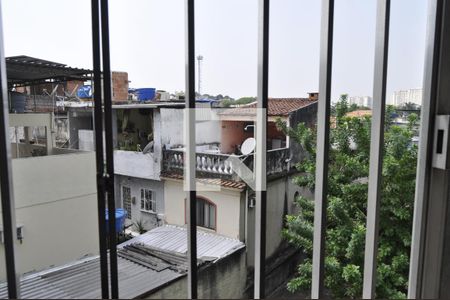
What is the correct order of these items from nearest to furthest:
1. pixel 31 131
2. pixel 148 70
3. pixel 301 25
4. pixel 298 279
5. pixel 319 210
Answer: pixel 319 210, pixel 148 70, pixel 31 131, pixel 301 25, pixel 298 279

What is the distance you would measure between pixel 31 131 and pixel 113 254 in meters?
0.87

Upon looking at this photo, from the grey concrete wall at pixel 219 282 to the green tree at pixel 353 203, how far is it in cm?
46

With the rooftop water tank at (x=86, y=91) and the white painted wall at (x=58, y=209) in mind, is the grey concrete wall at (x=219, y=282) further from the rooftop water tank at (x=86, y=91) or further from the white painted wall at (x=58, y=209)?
the rooftop water tank at (x=86, y=91)

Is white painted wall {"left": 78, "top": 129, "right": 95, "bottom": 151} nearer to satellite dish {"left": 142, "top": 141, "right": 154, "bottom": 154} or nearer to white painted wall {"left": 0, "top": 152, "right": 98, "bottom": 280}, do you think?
white painted wall {"left": 0, "top": 152, "right": 98, "bottom": 280}

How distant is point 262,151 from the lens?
35.3 inches

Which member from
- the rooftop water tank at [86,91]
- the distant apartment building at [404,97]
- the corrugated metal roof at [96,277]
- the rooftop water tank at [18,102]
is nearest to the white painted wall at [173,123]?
the rooftop water tank at [86,91]

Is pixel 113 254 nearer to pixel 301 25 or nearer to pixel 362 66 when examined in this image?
pixel 301 25

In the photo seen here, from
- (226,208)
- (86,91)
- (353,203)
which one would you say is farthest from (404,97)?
(226,208)

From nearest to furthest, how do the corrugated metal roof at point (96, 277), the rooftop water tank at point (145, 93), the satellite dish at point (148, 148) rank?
the corrugated metal roof at point (96, 277) → the rooftop water tank at point (145, 93) → the satellite dish at point (148, 148)

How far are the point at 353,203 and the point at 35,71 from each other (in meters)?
2.37

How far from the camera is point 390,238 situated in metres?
2.70

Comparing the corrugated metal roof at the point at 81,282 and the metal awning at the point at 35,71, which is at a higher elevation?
the metal awning at the point at 35,71

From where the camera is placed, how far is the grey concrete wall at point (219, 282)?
0.83 meters

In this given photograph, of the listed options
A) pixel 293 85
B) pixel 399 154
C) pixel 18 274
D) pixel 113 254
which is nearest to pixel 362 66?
pixel 293 85
